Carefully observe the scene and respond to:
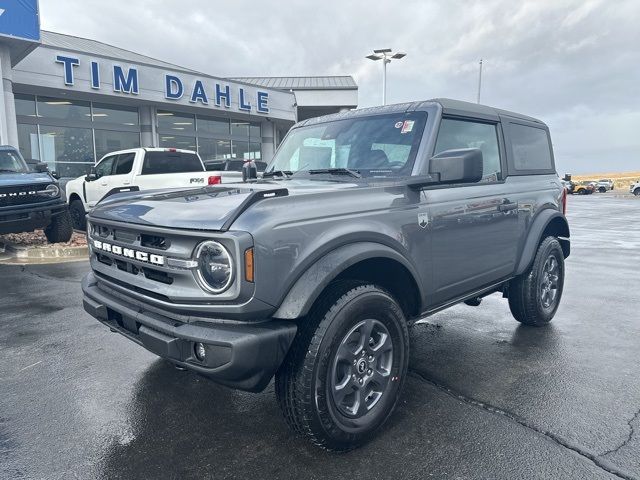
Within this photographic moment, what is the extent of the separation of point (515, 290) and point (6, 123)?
575 inches

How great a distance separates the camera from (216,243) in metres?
2.21

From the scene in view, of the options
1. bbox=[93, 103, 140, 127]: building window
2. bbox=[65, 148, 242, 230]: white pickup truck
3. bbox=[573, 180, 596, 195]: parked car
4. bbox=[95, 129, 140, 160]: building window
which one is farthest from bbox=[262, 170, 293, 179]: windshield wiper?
bbox=[573, 180, 596, 195]: parked car

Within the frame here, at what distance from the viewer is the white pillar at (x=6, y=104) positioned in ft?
43.3

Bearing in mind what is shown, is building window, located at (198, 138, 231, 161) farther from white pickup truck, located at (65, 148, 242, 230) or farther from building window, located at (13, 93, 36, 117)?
white pickup truck, located at (65, 148, 242, 230)

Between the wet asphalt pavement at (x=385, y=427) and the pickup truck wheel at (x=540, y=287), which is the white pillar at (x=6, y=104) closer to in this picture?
the wet asphalt pavement at (x=385, y=427)

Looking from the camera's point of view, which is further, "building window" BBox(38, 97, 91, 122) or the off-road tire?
"building window" BBox(38, 97, 91, 122)

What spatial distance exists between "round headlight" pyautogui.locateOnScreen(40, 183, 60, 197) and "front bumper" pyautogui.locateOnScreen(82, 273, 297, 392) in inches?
299

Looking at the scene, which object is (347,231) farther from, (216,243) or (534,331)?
(534,331)

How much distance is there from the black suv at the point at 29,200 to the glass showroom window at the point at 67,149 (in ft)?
30.6

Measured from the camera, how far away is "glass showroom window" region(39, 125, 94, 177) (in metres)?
17.6

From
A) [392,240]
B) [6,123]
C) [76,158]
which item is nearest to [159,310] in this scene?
[392,240]

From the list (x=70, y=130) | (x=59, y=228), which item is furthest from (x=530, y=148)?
(x=70, y=130)

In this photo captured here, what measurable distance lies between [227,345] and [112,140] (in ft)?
65.4

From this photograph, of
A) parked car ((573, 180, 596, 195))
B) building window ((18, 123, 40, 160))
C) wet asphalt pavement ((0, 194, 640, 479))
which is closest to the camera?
wet asphalt pavement ((0, 194, 640, 479))
